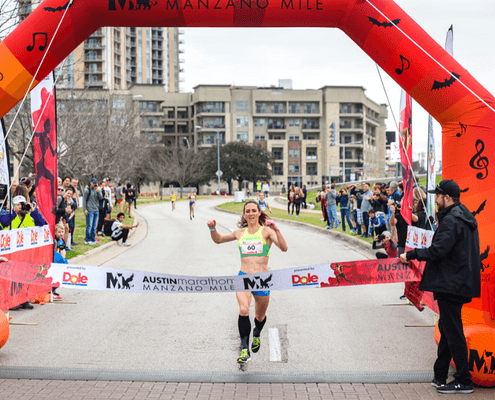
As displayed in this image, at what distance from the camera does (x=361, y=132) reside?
116m

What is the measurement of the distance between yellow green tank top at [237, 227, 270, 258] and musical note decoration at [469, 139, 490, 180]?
251 cm

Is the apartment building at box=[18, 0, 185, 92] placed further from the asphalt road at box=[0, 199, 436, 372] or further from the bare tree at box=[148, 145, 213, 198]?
the asphalt road at box=[0, 199, 436, 372]

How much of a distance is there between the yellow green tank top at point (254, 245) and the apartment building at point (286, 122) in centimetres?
10696

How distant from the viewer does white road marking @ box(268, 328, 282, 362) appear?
6.31 metres

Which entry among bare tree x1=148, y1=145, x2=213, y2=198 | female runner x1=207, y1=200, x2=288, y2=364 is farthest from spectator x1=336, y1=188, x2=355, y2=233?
bare tree x1=148, y1=145, x2=213, y2=198

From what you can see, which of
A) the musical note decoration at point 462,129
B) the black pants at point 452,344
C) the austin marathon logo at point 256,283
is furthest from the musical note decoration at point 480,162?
the austin marathon logo at point 256,283

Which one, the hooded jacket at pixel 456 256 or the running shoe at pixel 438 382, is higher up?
the hooded jacket at pixel 456 256

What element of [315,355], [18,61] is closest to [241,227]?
[315,355]

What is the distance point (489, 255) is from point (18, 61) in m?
5.82

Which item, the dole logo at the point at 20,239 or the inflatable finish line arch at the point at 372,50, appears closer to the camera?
the inflatable finish line arch at the point at 372,50

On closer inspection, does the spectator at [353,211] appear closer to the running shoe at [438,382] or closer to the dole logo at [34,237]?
the dole logo at [34,237]

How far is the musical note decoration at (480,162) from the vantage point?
5.95m

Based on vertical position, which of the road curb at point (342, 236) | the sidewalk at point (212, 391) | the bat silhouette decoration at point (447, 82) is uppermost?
the bat silhouette decoration at point (447, 82)

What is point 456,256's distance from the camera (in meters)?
5.23
